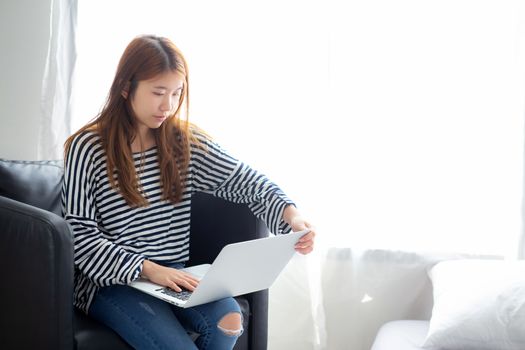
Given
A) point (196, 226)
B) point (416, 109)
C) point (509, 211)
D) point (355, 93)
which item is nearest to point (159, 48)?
point (196, 226)

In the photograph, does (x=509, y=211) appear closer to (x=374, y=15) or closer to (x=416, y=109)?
(x=416, y=109)

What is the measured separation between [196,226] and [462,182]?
31.0 inches

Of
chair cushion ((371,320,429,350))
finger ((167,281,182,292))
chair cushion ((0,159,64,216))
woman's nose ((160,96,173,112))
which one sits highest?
woman's nose ((160,96,173,112))

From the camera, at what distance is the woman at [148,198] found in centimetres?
147

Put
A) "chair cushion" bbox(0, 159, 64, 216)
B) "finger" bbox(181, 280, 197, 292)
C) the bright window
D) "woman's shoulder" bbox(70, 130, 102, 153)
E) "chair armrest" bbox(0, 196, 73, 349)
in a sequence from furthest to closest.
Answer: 1. the bright window
2. "chair cushion" bbox(0, 159, 64, 216)
3. "woman's shoulder" bbox(70, 130, 102, 153)
4. "finger" bbox(181, 280, 197, 292)
5. "chair armrest" bbox(0, 196, 73, 349)

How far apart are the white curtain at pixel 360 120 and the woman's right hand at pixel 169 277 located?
2.29 ft

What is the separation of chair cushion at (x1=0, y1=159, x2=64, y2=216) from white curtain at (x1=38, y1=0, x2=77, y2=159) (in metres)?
0.35

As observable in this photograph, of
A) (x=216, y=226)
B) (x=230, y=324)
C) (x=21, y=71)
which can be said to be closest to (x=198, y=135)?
(x=216, y=226)

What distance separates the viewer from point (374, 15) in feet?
6.52

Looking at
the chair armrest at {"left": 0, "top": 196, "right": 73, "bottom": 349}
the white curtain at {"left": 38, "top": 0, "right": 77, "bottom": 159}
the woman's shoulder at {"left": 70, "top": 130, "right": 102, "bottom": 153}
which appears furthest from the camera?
the white curtain at {"left": 38, "top": 0, "right": 77, "bottom": 159}

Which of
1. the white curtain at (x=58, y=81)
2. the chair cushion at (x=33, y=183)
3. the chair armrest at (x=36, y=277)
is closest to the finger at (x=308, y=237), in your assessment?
the chair armrest at (x=36, y=277)

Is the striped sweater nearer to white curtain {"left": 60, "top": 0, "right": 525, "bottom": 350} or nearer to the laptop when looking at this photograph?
the laptop

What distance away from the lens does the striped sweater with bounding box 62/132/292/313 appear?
1.49 m

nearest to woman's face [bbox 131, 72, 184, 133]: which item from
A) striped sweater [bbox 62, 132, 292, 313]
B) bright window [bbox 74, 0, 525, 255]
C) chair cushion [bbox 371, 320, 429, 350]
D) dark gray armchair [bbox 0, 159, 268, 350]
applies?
striped sweater [bbox 62, 132, 292, 313]
